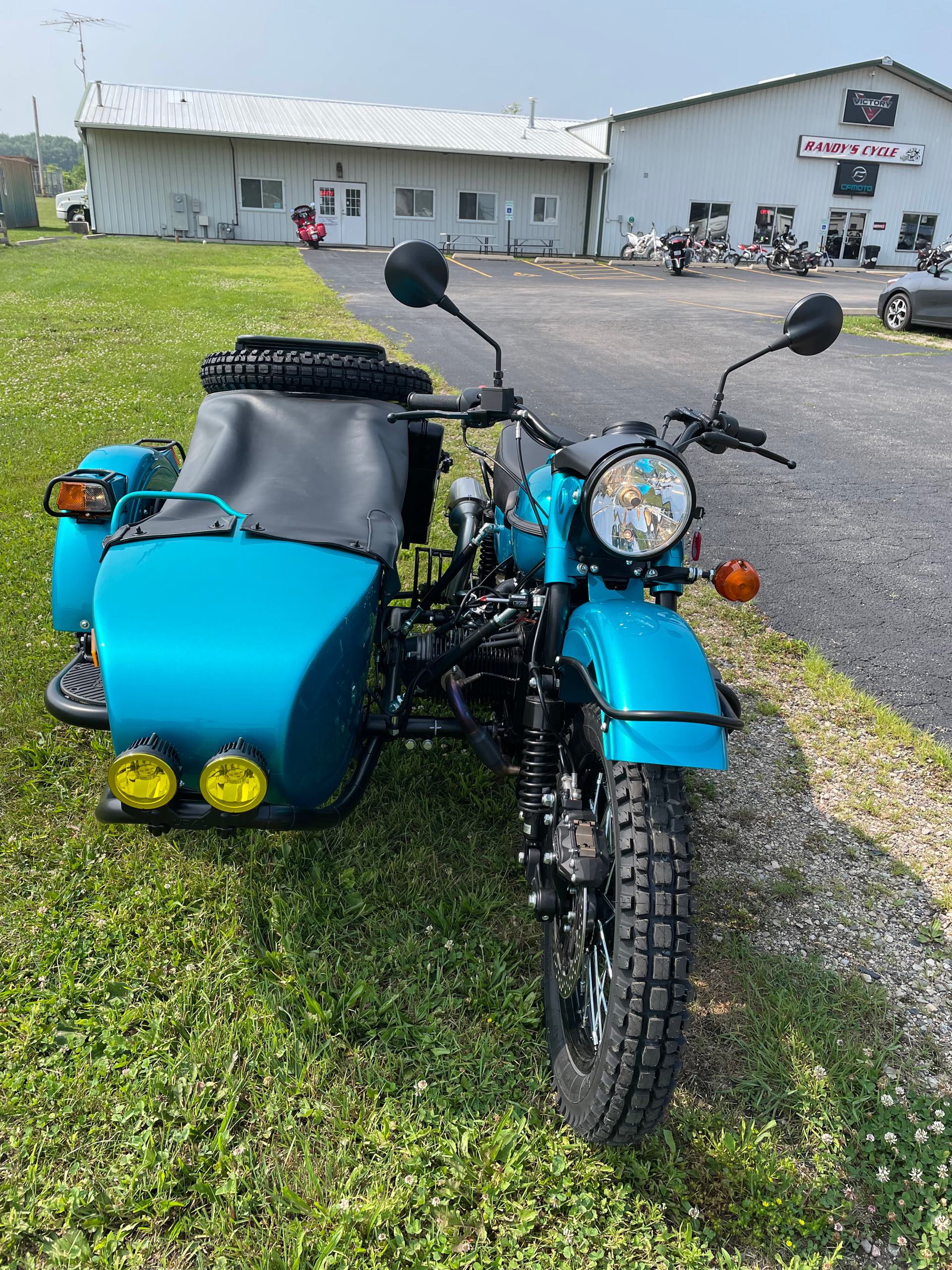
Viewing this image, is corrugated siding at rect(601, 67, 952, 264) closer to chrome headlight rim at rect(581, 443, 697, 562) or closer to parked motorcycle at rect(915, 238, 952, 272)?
parked motorcycle at rect(915, 238, 952, 272)

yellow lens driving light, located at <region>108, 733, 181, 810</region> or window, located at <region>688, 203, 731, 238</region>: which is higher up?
window, located at <region>688, 203, 731, 238</region>

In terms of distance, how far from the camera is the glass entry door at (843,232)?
124 ft

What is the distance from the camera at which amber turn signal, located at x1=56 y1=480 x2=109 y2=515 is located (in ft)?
10.6

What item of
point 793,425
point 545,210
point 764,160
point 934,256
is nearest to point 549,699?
point 793,425

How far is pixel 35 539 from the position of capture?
218 inches

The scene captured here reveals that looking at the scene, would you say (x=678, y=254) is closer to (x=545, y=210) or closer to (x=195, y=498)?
(x=545, y=210)

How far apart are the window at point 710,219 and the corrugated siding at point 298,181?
176 inches

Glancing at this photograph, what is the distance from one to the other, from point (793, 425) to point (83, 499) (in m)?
8.00

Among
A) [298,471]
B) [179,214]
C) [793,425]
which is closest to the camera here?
[298,471]

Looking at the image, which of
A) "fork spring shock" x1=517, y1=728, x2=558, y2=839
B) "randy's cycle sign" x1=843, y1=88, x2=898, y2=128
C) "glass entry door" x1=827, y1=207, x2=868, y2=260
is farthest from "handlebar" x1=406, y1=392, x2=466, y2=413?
"randy's cycle sign" x1=843, y1=88, x2=898, y2=128

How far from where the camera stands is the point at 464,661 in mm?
3143

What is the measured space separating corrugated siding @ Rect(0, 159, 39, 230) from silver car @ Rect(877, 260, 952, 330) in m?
31.2

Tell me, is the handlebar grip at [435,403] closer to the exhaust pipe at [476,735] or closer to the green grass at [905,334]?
the exhaust pipe at [476,735]

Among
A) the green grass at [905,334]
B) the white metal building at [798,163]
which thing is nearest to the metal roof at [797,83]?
the white metal building at [798,163]
